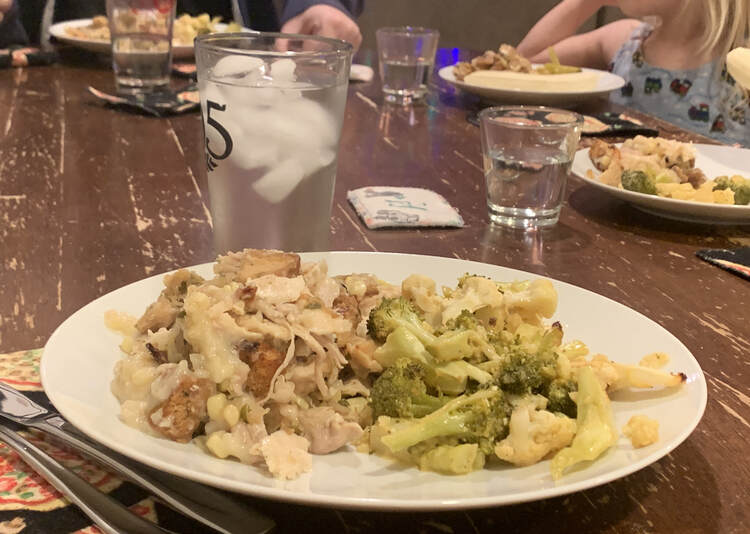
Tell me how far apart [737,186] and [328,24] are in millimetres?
1851

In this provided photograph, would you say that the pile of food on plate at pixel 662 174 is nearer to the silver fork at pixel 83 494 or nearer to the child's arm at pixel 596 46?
the silver fork at pixel 83 494

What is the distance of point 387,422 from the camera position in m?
0.63

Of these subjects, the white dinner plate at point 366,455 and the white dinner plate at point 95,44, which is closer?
the white dinner plate at point 366,455

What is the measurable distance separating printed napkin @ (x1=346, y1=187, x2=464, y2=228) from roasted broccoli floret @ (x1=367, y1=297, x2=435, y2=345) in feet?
1.87

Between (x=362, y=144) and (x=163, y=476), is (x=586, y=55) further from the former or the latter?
(x=163, y=476)

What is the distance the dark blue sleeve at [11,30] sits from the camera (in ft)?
9.77

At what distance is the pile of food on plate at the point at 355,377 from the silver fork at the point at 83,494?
0.20ft

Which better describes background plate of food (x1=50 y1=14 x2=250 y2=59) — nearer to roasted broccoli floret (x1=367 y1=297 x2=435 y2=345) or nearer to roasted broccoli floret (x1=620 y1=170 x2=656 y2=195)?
roasted broccoli floret (x1=620 y1=170 x2=656 y2=195)

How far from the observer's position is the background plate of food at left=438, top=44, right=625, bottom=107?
2262 mm

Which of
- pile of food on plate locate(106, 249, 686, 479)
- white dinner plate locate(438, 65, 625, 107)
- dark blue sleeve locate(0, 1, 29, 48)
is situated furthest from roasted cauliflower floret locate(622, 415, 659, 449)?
dark blue sleeve locate(0, 1, 29, 48)

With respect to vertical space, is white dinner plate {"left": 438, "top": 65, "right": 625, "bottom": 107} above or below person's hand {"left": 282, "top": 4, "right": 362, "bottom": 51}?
below

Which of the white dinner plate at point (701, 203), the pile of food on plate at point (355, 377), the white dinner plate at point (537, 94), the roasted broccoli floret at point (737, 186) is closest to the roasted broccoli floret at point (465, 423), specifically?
the pile of food on plate at point (355, 377)

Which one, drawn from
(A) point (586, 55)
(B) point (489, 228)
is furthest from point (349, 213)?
(A) point (586, 55)

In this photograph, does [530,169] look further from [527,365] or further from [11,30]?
[11,30]
